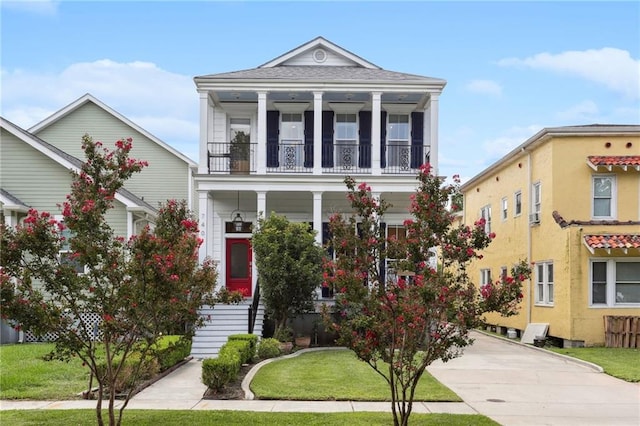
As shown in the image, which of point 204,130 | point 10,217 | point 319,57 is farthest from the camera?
point 319,57

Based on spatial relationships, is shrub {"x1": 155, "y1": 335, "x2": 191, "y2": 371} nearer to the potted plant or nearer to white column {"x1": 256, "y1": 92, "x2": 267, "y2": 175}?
white column {"x1": 256, "y1": 92, "x2": 267, "y2": 175}

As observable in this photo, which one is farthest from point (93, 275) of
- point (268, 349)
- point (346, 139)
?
point (346, 139)

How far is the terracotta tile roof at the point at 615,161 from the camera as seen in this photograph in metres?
20.1

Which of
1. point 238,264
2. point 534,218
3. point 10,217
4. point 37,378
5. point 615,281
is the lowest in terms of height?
point 37,378

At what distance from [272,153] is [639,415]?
15.9 meters

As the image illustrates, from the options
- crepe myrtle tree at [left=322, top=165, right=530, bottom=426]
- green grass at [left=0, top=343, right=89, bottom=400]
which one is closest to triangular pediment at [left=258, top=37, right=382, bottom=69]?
green grass at [left=0, top=343, right=89, bottom=400]

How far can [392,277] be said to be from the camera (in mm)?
9211

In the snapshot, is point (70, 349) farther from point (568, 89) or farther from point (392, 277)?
point (568, 89)

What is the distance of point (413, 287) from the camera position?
7941mm

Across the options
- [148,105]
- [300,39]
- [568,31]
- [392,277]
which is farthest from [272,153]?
[392,277]

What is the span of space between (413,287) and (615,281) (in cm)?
1442

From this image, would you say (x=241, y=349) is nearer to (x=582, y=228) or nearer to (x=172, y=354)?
(x=172, y=354)

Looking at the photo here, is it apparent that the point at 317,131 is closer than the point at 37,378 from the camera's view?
No

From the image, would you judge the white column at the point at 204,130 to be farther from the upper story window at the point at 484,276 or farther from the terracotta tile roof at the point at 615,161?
the upper story window at the point at 484,276
